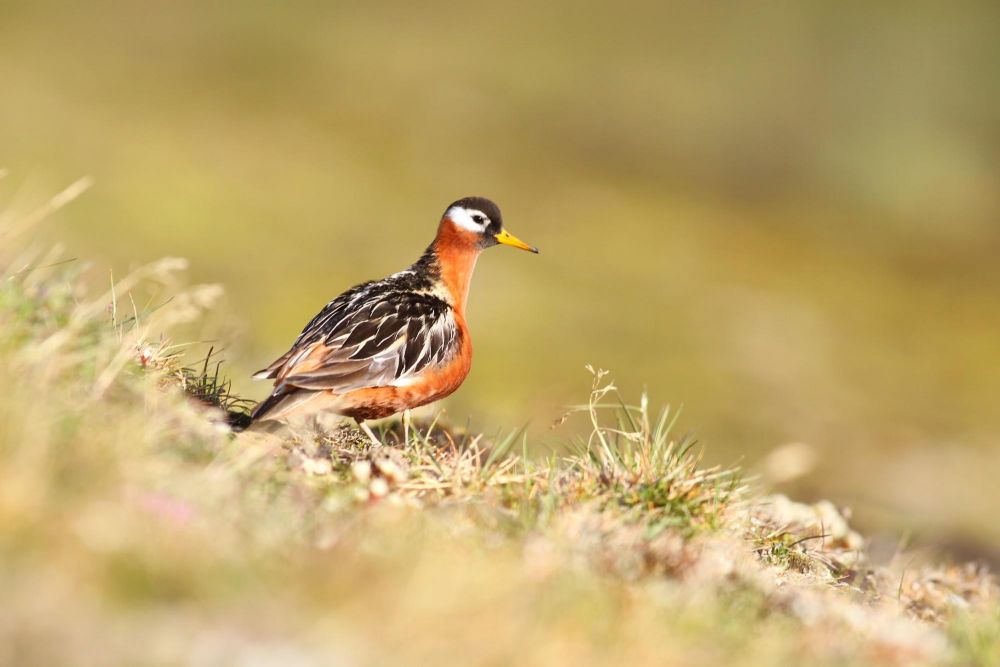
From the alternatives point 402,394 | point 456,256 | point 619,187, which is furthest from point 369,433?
point 619,187

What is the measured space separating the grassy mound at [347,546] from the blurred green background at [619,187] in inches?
45.7

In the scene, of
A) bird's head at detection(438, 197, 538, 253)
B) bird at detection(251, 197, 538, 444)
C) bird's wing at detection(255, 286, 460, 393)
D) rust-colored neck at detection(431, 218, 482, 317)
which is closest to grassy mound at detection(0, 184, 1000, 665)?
bird at detection(251, 197, 538, 444)

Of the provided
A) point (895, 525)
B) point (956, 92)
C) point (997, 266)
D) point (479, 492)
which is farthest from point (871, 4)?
point (479, 492)

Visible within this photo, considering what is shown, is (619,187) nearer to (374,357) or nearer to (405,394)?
(405,394)

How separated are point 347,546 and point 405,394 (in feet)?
15.8

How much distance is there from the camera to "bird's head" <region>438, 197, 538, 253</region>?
43.0 feet

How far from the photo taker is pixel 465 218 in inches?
519

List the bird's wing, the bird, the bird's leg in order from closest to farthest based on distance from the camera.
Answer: the bird's leg < the bird < the bird's wing

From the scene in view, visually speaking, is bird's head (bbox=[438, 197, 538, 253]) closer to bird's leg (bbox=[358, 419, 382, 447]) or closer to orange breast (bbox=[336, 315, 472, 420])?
orange breast (bbox=[336, 315, 472, 420])

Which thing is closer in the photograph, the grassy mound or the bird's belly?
the grassy mound

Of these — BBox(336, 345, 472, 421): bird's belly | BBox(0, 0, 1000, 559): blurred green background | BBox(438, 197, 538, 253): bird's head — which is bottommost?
BBox(336, 345, 472, 421): bird's belly

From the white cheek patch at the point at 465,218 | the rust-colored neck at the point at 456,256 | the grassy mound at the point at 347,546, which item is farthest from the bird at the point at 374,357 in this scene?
the white cheek patch at the point at 465,218

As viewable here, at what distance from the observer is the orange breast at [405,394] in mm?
10242

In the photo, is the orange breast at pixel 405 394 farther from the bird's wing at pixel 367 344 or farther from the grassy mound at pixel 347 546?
the grassy mound at pixel 347 546
